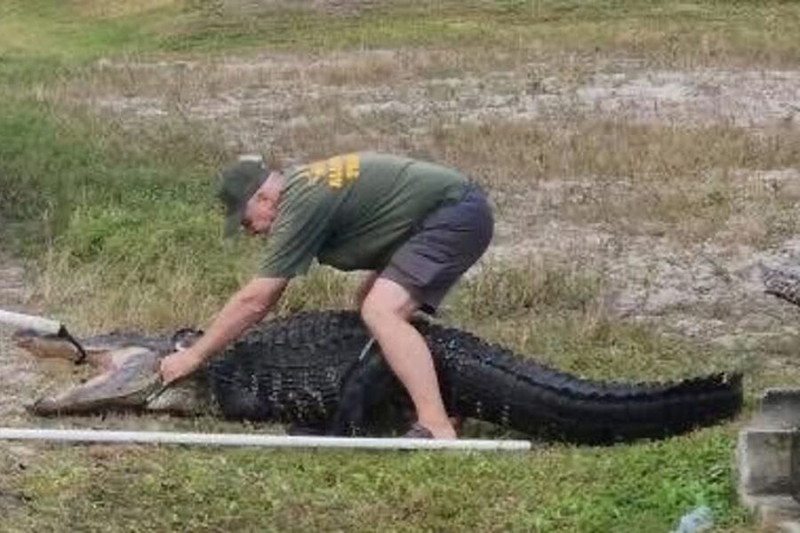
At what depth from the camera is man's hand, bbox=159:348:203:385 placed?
7.23 metres

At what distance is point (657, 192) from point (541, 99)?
20.5 ft

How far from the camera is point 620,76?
2128 centimetres

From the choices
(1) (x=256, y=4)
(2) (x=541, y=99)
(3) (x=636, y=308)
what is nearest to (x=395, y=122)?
(2) (x=541, y=99)

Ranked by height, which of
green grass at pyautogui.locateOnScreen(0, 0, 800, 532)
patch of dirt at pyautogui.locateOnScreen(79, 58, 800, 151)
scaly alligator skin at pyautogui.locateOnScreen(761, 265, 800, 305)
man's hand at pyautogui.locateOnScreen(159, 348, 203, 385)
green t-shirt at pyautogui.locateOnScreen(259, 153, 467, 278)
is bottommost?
patch of dirt at pyautogui.locateOnScreen(79, 58, 800, 151)

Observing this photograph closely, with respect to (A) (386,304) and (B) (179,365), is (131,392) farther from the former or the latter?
(A) (386,304)

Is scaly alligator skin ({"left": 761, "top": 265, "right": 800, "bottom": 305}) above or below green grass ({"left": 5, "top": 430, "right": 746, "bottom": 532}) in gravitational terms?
above

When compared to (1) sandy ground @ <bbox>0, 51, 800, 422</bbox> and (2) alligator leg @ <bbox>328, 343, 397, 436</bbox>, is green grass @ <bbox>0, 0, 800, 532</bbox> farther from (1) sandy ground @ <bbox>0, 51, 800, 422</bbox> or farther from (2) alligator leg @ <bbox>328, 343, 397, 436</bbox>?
(2) alligator leg @ <bbox>328, 343, 397, 436</bbox>

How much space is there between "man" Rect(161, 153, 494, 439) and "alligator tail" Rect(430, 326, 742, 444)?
211 mm

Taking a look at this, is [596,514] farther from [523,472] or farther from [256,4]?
[256,4]

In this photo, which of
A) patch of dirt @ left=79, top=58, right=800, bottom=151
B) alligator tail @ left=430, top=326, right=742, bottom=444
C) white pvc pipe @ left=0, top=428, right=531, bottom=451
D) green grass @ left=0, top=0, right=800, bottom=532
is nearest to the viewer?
green grass @ left=0, top=0, right=800, bottom=532

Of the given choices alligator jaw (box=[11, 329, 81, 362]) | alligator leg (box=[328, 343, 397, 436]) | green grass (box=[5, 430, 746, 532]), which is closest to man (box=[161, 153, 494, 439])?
alligator leg (box=[328, 343, 397, 436])

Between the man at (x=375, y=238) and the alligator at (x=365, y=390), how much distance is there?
0.17m

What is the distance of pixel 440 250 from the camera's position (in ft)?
23.6

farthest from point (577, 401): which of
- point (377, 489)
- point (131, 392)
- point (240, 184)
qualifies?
point (131, 392)
